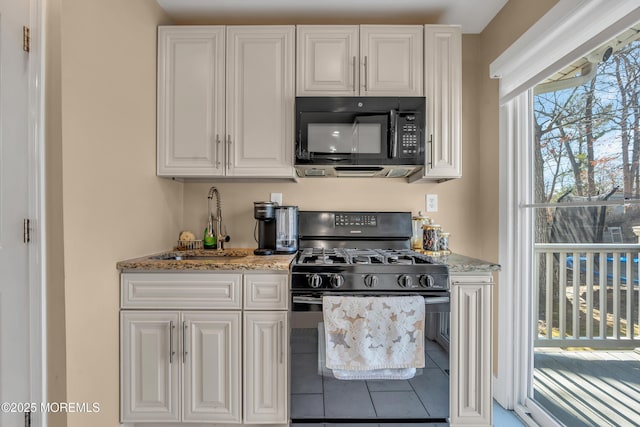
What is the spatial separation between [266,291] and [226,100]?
1156mm

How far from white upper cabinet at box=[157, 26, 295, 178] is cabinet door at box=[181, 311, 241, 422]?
858 millimetres

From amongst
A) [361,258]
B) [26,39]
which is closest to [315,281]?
[361,258]

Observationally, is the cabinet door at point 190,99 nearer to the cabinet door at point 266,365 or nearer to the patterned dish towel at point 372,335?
the cabinet door at point 266,365

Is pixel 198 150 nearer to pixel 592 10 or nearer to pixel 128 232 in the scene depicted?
pixel 128 232

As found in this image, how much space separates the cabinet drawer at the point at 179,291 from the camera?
1.51 meters

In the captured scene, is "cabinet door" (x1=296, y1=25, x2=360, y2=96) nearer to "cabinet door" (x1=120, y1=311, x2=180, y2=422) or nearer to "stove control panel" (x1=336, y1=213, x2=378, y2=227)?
"stove control panel" (x1=336, y1=213, x2=378, y2=227)

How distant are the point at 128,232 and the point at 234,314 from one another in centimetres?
70

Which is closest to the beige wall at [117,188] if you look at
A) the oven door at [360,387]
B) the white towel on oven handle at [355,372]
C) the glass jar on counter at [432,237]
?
the glass jar on counter at [432,237]

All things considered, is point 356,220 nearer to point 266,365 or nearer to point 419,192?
point 419,192

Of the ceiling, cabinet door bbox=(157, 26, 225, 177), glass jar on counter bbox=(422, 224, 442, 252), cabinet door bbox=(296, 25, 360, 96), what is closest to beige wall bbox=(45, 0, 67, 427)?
cabinet door bbox=(157, 26, 225, 177)

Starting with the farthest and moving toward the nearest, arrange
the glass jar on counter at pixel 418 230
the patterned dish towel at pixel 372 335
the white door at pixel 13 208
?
1. the glass jar on counter at pixel 418 230
2. the patterned dish towel at pixel 372 335
3. the white door at pixel 13 208

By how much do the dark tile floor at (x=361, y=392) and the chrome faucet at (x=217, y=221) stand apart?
36.3 inches

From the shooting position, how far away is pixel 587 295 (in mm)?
1510

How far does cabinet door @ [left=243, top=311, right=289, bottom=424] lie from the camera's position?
4.95 feet
